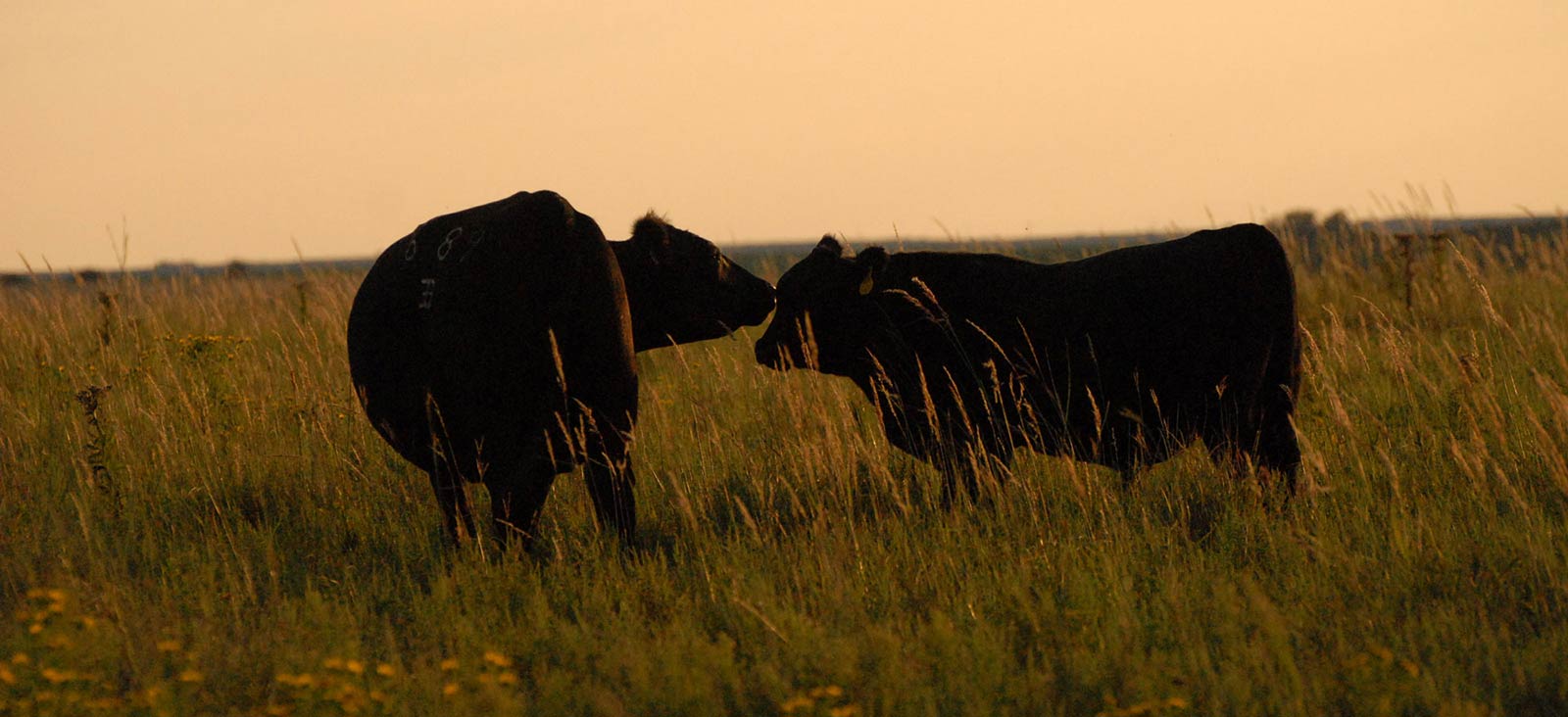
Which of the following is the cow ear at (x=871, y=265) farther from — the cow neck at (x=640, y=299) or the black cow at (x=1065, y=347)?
the cow neck at (x=640, y=299)

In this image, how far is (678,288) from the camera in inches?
221

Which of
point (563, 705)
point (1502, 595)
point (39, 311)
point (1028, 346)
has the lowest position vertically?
point (1502, 595)

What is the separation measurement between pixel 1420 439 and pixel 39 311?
1165 centimetres

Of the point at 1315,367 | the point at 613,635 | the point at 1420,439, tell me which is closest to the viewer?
the point at 613,635

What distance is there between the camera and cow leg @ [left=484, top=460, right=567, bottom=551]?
201 inches

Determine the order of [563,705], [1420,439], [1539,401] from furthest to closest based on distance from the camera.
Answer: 1. [1539,401]
2. [1420,439]
3. [563,705]

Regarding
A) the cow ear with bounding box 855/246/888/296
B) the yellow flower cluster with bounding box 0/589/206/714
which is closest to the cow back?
the yellow flower cluster with bounding box 0/589/206/714

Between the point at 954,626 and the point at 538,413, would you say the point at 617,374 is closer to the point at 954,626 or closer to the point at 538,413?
the point at 538,413

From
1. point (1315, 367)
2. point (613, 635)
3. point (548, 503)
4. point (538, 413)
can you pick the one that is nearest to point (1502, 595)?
point (613, 635)

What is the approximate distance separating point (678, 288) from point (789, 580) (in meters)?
1.35

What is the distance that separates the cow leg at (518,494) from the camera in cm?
511

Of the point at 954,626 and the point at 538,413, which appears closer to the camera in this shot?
the point at 954,626

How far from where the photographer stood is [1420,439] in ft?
22.5

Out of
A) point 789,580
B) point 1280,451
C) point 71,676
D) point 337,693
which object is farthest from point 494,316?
point 1280,451
